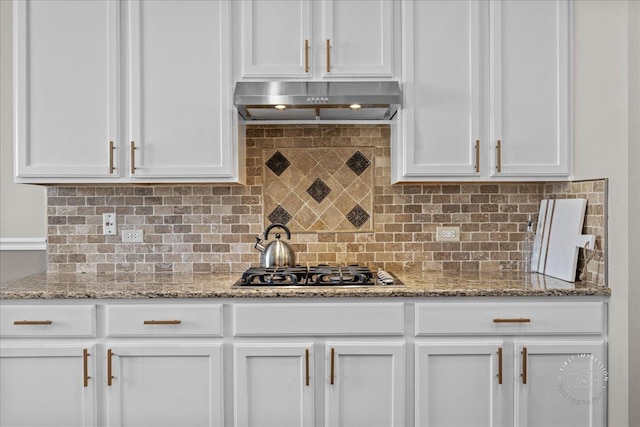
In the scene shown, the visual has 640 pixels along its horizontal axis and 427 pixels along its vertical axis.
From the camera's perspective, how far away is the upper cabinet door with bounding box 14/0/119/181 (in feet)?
7.95

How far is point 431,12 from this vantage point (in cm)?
244

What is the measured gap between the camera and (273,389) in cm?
219

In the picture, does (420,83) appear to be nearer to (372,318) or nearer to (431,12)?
(431,12)

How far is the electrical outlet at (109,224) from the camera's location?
110 inches

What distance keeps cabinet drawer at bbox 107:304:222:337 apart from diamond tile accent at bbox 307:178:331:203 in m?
0.92

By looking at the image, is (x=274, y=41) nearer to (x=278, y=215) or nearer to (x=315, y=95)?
(x=315, y=95)

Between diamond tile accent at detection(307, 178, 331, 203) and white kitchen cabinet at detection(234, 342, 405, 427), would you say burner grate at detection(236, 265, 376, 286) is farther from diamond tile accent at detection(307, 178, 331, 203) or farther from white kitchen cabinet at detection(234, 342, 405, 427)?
diamond tile accent at detection(307, 178, 331, 203)

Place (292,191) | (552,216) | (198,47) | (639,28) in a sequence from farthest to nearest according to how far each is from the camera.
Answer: (292,191) < (552,216) < (198,47) < (639,28)

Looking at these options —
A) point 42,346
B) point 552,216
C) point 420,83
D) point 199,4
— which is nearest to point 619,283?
point 552,216

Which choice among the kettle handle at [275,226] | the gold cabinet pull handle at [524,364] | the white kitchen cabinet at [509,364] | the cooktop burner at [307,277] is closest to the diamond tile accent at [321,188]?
the kettle handle at [275,226]

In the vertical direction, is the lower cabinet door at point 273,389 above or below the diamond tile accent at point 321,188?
below

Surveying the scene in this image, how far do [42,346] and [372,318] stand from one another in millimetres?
1459

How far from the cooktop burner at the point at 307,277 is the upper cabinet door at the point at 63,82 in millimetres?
901

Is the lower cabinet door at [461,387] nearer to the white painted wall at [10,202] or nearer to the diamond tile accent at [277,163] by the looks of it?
the diamond tile accent at [277,163]
